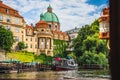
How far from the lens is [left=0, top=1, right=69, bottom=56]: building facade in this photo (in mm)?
8695

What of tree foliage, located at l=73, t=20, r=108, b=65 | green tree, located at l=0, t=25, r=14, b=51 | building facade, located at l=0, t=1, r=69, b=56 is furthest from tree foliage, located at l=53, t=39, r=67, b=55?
green tree, located at l=0, t=25, r=14, b=51

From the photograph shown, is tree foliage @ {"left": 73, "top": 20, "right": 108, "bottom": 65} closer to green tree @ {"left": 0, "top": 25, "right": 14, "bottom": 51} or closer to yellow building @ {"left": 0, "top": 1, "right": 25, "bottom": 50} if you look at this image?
yellow building @ {"left": 0, "top": 1, "right": 25, "bottom": 50}

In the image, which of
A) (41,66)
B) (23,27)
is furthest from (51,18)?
(41,66)

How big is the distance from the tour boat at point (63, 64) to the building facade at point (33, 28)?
A: 1.79ft

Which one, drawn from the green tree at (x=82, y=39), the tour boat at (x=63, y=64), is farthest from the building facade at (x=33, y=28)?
the tour boat at (x=63, y=64)

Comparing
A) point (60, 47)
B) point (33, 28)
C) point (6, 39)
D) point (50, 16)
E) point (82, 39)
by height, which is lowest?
point (60, 47)

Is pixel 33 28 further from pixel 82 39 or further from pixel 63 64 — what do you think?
pixel 63 64

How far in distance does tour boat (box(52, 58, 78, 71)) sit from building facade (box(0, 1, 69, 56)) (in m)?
0.55

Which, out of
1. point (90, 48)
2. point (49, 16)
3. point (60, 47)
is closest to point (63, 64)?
point (90, 48)

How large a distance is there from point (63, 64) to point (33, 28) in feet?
6.43

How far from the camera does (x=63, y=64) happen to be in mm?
11711

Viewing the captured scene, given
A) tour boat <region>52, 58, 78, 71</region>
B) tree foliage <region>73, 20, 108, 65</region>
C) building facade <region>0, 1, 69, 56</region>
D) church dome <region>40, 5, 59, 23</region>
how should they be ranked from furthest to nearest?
tour boat <region>52, 58, 78, 71</region>
tree foliage <region>73, 20, 108, 65</region>
building facade <region>0, 1, 69, 56</region>
church dome <region>40, 5, 59, 23</region>

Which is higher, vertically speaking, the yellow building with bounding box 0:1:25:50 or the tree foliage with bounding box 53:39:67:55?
the yellow building with bounding box 0:1:25:50

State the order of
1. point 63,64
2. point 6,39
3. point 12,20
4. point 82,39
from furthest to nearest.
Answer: point 63,64 < point 82,39 < point 12,20 < point 6,39
